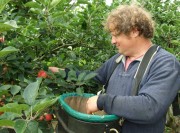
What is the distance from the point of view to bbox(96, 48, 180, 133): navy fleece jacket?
170 cm

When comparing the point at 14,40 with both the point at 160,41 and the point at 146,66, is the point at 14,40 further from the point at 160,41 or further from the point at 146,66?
the point at 160,41

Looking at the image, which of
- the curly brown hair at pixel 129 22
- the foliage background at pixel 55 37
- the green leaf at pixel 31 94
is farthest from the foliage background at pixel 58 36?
the green leaf at pixel 31 94

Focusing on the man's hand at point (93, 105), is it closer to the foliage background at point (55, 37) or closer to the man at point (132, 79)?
the man at point (132, 79)

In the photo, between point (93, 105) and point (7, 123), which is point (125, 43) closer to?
point (93, 105)

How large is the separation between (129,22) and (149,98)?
640 millimetres

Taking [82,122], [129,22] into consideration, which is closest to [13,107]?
[82,122]

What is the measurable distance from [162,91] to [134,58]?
416 millimetres

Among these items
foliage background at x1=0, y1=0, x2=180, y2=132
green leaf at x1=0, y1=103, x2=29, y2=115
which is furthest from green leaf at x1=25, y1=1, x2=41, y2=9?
green leaf at x1=0, y1=103, x2=29, y2=115

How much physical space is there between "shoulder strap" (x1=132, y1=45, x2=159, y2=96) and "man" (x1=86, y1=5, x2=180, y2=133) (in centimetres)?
3

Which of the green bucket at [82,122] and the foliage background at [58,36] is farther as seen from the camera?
the foliage background at [58,36]

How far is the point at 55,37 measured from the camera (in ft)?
7.30

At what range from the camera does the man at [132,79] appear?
171cm

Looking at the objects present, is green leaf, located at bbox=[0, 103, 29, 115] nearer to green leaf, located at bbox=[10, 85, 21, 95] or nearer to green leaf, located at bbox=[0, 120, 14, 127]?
green leaf, located at bbox=[0, 120, 14, 127]

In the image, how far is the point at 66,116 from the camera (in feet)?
5.85
